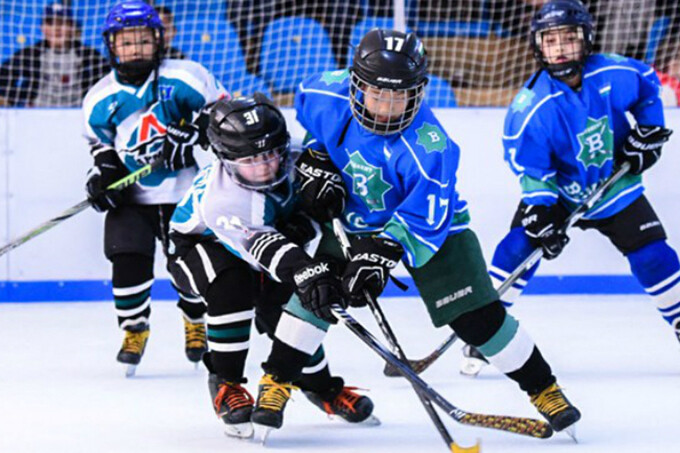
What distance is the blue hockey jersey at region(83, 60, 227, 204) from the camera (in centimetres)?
373

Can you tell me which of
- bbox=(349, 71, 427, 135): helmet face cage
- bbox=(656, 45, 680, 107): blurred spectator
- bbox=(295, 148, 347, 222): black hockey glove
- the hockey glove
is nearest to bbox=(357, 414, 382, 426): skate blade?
bbox=(295, 148, 347, 222): black hockey glove

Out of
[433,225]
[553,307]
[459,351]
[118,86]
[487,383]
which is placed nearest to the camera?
[433,225]

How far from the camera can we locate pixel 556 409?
2.65 metres

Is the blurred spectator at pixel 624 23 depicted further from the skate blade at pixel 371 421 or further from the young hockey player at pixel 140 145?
the skate blade at pixel 371 421

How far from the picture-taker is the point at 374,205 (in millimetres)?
2729

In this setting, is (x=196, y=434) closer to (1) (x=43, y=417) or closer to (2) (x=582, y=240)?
(1) (x=43, y=417)

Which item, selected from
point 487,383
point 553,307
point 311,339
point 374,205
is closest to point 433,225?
point 374,205

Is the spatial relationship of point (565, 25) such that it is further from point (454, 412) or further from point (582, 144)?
point (454, 412)

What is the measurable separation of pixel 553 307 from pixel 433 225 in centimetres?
243

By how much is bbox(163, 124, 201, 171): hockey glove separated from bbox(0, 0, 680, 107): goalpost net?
1702 mm

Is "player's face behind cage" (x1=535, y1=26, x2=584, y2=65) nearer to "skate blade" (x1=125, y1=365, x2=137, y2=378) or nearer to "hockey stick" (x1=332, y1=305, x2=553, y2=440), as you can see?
"hockey stick" (x1=332, y1=305, x2=553, y2=440)

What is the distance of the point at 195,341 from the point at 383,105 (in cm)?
143

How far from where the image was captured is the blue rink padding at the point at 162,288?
5059mm

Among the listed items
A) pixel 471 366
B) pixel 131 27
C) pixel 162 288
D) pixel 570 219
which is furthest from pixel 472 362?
pixel 162 288
